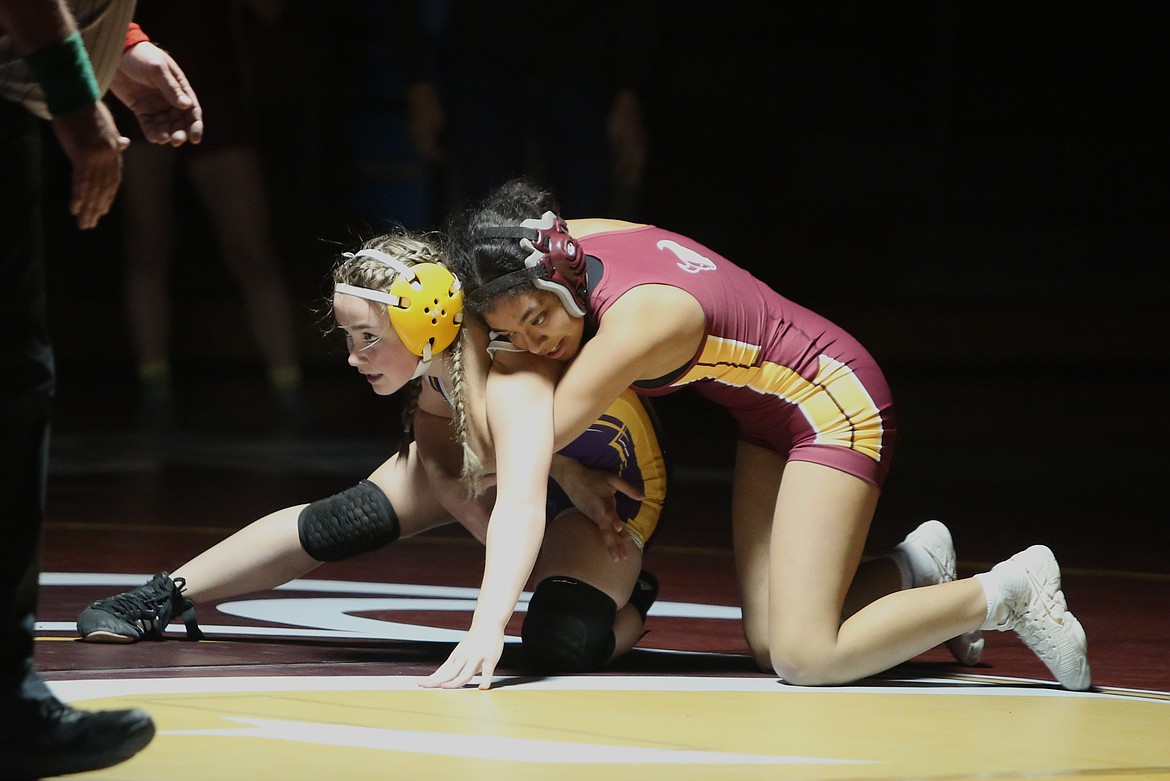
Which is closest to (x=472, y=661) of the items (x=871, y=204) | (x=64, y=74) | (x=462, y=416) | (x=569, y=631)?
(x=569, y=631)

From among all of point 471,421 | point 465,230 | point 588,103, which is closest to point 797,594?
point 471,421

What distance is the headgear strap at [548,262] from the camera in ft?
9.59

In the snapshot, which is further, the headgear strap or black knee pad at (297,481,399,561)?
black knee pad at (297,481,399,561)

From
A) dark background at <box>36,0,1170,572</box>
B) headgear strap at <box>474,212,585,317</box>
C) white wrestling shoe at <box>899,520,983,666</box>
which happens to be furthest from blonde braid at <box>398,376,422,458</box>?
dark background at <box>36,0,1170,572</box>

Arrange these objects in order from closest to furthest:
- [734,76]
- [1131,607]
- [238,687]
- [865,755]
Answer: [865,755]
[238,687]
[1131,607]
[734,76]

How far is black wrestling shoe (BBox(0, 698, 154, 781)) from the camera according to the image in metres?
2.09

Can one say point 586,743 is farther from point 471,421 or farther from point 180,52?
point 180,52

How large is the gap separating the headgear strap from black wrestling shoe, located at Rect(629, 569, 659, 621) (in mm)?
593

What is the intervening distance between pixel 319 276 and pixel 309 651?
22.3 feet

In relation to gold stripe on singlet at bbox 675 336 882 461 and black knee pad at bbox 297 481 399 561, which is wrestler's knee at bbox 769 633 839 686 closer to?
gold stripe on singlet at bbox 675 336 882 461

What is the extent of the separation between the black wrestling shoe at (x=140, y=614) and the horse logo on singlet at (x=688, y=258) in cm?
100

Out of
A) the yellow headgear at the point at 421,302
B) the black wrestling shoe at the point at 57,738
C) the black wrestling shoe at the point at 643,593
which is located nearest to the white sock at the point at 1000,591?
the black wrestling shoe at the point at 643,593

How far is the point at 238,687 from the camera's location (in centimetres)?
276

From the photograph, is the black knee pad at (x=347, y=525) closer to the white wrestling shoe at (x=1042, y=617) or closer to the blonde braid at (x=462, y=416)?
the blonde braid at (x=462, y=416)
